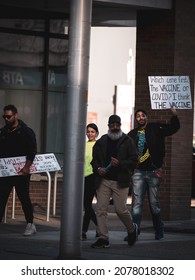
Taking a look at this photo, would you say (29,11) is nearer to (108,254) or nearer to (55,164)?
(55,164)

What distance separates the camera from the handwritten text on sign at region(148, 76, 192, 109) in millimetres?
17141

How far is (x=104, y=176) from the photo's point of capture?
14.9 m

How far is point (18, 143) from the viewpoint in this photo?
1625 cm

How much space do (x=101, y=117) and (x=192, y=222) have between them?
45.7ft

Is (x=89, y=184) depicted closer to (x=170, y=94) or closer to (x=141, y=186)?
(x=141, y=186)

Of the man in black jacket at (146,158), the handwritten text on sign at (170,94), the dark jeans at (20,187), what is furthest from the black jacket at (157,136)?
the dark jeans at (20,187)

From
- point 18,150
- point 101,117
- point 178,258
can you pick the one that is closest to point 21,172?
point 18,150

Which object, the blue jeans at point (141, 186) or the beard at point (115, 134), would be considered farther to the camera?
the blue jeans at point (141, 186)

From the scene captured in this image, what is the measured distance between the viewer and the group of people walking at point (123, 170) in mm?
14859

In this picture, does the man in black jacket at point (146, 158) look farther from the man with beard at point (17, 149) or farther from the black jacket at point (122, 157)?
the man with beard at point (17, 149)

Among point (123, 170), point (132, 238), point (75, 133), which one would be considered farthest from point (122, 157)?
point (75, 133)

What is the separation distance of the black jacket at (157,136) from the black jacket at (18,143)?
4.88 feet

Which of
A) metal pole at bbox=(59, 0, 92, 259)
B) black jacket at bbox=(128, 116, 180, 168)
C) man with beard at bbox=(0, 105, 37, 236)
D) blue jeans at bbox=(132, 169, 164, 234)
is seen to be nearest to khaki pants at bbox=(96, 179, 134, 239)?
blue jeans at bbox=(132, 169, 164, 234)

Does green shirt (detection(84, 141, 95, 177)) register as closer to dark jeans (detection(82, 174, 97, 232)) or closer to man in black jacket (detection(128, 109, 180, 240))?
dark jeans (detection(82, 174, 97, 232))
